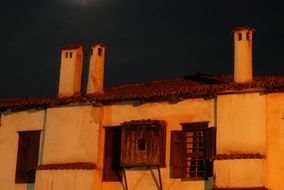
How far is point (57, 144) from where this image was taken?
74.3ft

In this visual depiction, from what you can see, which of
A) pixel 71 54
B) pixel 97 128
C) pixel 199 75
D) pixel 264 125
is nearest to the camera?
pixel 264 125

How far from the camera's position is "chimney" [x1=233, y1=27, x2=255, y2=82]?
20.1 meters

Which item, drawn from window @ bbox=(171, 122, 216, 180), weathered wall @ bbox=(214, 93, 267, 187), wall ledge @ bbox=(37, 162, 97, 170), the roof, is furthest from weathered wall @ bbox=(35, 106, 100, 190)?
weathered wall @ bbox=(214, 93, 267, 187)

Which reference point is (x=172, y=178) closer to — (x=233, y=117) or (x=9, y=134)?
(x=233, y=117)

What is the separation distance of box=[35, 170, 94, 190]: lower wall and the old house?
0.04m

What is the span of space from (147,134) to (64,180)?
3.58 metres

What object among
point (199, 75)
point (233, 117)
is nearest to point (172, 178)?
point (233, 117)

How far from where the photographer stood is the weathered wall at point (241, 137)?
18909mm

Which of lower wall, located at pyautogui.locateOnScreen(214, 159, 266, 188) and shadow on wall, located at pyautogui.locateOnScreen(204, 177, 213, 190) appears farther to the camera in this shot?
shadow on wall, located at pyautogui.locateOnScreen(204, 177, 213, 190)

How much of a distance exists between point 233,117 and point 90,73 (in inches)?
236

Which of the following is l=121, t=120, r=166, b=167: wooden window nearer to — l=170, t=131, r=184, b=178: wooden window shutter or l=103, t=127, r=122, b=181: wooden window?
l=170, t=131, r=184, b=178: wooden window shutter

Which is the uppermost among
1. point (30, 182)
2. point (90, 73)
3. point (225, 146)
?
point (90, 73)

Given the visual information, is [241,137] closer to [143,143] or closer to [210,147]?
[210,147]

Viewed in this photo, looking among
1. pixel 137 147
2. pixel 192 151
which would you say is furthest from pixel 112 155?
pixel 192 151
